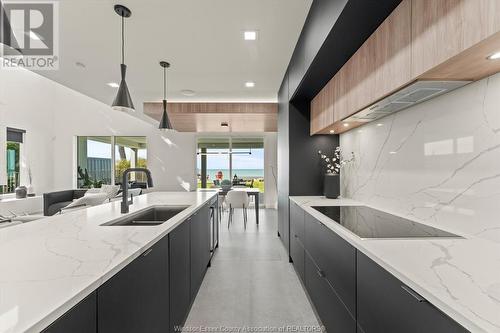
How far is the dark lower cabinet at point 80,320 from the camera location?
0.58 metres

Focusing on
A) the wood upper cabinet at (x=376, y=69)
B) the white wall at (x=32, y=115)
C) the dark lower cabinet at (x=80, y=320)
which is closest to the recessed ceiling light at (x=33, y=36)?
the dark lower cabinet at (x=80, y=320)

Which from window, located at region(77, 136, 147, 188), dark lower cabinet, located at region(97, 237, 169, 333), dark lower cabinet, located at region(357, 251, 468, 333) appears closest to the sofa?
window, located at region(77, 136, 147, 188)

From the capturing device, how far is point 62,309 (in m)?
0.58

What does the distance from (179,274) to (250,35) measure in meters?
2.28

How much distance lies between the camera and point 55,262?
844 mm

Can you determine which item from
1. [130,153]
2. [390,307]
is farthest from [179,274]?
[130,153]

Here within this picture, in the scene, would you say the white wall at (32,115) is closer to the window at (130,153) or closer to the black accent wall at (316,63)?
the window at (130,153)

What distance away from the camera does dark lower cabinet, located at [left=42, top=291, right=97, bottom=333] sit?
0.58m

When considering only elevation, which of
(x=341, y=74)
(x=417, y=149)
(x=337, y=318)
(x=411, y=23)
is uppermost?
(x=341, y=74)

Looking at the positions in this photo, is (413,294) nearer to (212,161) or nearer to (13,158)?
(212,161)

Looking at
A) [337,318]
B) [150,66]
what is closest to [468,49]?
[337,318]

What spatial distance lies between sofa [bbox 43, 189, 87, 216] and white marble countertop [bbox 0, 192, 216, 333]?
477 cm

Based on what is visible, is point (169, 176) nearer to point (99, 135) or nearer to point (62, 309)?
point (99, 135)

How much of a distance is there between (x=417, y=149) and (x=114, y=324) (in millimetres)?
1972
